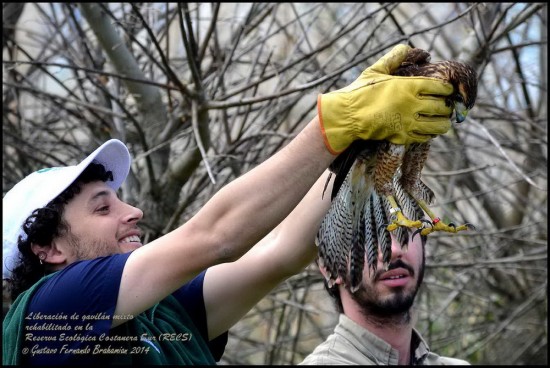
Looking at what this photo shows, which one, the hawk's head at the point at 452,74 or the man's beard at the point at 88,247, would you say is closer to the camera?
the hawk's head at the point at 452,74

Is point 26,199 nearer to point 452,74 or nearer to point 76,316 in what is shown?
point 76,316

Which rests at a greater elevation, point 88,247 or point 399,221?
point 88,247

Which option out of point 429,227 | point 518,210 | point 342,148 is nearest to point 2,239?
point 342,148

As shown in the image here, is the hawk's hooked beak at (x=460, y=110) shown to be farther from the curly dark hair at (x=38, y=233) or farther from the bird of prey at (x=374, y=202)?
the curly dark hair at (x=38, y=233)

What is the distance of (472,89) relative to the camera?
2.70m

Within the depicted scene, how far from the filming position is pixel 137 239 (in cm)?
299

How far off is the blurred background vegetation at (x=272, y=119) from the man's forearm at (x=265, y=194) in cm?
93

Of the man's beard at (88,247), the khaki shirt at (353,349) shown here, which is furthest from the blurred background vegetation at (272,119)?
the khaki shirt at (353,349)

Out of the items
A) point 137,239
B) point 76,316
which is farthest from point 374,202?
point 76,316

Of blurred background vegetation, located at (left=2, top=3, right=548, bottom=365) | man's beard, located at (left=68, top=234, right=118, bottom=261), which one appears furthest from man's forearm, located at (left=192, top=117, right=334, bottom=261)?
blurred background vegetation, located at (left=2, top=3, right=548, bottom=365)

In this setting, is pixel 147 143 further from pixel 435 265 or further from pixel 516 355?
pixel 516 355

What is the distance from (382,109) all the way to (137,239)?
0.98 m

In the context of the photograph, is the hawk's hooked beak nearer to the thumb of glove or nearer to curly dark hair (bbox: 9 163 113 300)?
the thumb of glove

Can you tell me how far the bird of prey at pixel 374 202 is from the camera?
279 cm
